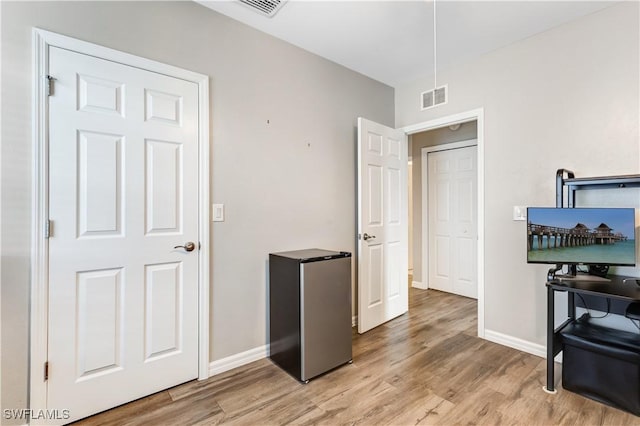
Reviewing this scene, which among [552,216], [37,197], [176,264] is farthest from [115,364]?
[552,216]

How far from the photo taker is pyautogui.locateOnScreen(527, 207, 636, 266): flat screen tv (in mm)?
1996

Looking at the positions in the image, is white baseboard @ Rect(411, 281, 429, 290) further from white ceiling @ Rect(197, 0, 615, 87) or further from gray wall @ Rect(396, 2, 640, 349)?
white ceiling @ Rect(197, 0, 615, 87)

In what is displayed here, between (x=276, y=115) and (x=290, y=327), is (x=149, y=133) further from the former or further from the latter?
(x=290, y=327)

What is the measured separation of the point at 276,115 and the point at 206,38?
28.8 inches

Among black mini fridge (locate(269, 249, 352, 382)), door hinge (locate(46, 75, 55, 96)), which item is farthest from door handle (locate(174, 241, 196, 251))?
door hinge (locate(46, 75, 55, 96))

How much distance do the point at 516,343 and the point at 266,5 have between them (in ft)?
11.0

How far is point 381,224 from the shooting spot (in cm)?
323

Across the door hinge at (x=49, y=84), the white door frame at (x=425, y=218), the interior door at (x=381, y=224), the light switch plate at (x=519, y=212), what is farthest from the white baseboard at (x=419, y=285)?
the door hinge at (x=49, y=84)

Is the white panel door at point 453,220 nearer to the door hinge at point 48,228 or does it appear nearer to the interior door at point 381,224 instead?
the interior door at point 381,224

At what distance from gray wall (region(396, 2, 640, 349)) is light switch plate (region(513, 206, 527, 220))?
4 centimetres

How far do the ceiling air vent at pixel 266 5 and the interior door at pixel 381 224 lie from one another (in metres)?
1.19

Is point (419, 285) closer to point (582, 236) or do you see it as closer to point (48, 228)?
point (582, 236)

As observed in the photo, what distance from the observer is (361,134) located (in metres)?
2.97

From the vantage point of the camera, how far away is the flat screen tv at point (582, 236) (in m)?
2.00
